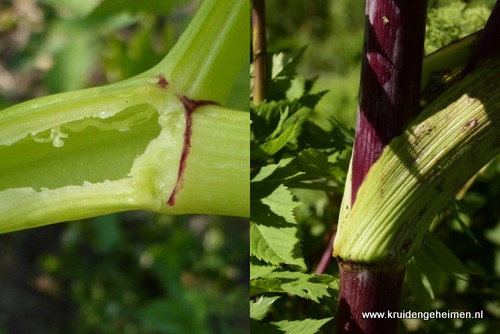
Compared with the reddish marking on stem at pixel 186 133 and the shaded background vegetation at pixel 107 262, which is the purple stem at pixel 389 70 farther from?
the shaded background vegetation at pixel 107 262

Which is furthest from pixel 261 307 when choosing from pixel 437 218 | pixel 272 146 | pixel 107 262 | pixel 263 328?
pixel 107 262

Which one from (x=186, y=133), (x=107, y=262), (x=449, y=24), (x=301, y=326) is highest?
(x=107, y=262)

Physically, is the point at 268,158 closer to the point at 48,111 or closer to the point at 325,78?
the point at 48,111

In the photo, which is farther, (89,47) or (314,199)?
(89,47)

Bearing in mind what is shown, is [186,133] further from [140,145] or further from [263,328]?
[263,328]

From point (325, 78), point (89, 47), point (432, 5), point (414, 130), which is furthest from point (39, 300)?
point (414, 130)

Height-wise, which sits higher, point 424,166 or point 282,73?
point 282,73
